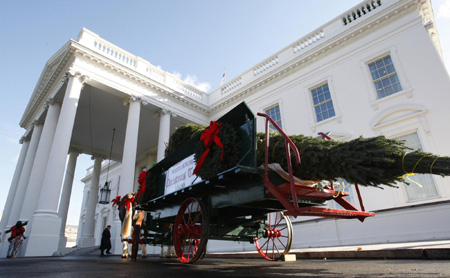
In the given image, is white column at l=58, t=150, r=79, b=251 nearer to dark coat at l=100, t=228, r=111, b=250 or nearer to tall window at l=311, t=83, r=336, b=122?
dark coat at l=100, t=228, r=111, b=250

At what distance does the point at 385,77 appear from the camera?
419 inches

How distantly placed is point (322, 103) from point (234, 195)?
1031cm

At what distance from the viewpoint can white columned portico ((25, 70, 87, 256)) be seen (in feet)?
30.6

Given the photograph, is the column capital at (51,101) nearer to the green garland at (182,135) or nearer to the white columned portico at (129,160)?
the white columned portico at (129,160)

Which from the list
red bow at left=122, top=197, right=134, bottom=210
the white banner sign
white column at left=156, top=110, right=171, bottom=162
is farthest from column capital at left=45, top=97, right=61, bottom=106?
the white banner sign

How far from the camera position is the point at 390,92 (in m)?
10.3

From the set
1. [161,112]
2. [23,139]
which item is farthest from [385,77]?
[23,139]

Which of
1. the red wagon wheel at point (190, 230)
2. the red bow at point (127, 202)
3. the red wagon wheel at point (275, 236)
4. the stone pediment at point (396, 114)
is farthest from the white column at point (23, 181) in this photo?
the stone pediment at point (396, 114)

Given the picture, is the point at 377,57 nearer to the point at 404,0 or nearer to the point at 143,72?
the point at 404,0

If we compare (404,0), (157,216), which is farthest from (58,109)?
A: (404,0)

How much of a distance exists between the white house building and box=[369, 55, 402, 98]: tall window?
42mm

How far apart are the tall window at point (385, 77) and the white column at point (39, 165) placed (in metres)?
15.9

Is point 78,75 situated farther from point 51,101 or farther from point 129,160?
point 129,160

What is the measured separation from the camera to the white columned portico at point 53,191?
367 inches
